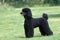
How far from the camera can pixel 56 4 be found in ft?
173

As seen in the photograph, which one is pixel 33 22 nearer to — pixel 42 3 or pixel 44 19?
pixel 44 19

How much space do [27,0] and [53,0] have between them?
4827 millimetres

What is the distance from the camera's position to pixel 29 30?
39.0 ft

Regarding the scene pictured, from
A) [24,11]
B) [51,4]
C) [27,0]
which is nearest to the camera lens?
[24,11]

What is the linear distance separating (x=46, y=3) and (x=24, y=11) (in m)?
41.0

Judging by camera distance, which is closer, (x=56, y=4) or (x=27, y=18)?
(x=27, y=18)

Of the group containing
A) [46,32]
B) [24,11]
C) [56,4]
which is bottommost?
[56,4]

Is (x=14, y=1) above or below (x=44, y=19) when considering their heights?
below

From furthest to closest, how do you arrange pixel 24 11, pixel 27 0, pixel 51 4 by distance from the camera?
pixel 27 0
pixel 51 4
pixel 24 11

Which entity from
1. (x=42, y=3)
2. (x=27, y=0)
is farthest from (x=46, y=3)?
(x=27, y=0)

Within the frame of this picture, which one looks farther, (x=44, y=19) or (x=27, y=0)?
(x=27, y=0)

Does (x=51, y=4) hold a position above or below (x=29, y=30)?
below

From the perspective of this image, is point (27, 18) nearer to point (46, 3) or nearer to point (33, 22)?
point (33, 22)

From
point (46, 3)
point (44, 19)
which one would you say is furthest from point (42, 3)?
point (44, 19)
